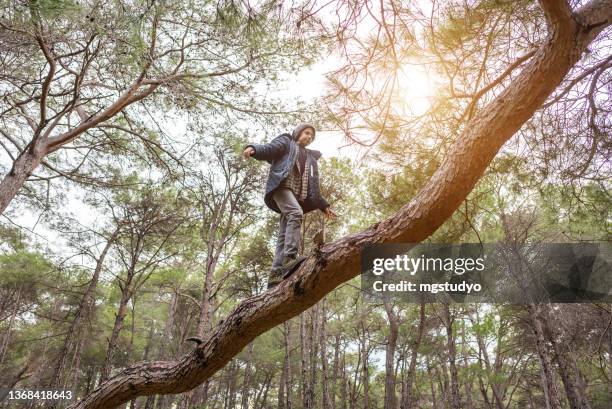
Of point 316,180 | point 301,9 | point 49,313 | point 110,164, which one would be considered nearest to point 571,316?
point 316,180

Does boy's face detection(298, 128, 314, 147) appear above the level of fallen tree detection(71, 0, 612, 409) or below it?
above

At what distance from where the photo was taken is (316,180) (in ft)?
11.4

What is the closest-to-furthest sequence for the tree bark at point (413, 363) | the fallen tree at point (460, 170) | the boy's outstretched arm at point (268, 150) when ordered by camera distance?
the fallen tree at point (460, 170) < the boy's outstretched arm at point (268, 150) < the tree bark at point (413, 363)

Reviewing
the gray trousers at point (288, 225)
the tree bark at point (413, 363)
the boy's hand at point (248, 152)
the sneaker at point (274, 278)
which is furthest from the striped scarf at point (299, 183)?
the tree bark at point (413, 363)

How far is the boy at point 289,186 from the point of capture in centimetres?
299

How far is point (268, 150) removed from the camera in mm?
3098

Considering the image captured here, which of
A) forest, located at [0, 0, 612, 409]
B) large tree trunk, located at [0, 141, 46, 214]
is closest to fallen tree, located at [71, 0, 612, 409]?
forest, located at [0, 0, 612, 409]

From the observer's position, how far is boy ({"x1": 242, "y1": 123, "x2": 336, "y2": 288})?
2.99 m

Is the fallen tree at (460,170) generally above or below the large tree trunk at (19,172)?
below

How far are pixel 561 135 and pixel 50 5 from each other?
5.58 meters

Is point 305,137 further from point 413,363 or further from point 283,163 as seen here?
point 413,363

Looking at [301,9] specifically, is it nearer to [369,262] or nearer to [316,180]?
[316,180]

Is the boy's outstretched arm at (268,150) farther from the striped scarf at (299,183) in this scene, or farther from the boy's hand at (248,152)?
the striped scarf at (299,183)

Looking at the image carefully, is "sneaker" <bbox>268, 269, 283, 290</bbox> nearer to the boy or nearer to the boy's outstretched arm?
the boy
